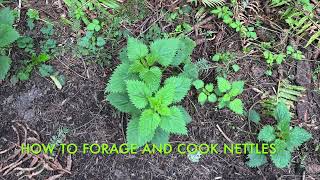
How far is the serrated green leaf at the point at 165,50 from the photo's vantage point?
2.65 metres

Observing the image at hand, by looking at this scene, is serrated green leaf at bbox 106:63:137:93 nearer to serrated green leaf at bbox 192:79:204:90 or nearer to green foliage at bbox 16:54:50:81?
serrated green leaf at bbox 192:79:204:90

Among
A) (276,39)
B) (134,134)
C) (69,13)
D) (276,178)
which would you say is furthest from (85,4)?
(276,178)

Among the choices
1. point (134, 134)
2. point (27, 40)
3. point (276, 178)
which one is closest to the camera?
point (134, 134)

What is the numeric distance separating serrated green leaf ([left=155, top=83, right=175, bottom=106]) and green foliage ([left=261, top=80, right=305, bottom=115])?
838mm

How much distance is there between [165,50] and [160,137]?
0.62m

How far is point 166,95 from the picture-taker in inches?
97.7

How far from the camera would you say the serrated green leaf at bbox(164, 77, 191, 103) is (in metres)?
2.55

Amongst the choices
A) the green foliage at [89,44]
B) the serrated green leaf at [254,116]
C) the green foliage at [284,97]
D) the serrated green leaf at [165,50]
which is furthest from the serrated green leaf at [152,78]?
the green foliage at [284,97]

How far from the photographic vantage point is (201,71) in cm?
290

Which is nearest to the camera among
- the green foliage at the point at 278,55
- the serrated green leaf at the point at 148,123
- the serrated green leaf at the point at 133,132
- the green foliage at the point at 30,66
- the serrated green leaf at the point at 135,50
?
the serrated green leaf at the point at 148,123

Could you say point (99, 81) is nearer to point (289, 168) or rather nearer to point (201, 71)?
point (201, 71)

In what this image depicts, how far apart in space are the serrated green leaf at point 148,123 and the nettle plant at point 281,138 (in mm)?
783

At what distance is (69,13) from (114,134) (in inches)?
42.0

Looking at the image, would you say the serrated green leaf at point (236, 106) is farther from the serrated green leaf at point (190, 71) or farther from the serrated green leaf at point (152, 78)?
the serrated green leaf at point (152, 78)
